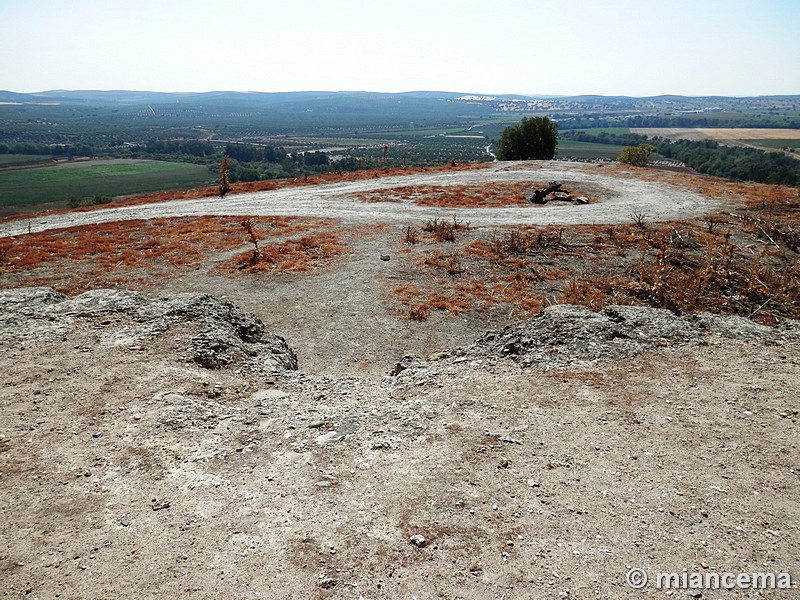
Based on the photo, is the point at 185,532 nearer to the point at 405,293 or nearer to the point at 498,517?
the point at 498,517

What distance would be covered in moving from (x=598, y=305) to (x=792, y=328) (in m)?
5.21

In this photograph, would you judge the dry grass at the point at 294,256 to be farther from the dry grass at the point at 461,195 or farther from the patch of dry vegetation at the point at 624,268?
the dry grass at the point at 461,195

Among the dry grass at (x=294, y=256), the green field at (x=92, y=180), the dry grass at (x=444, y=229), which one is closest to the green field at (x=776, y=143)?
the dry grass at (x=444, y=229)

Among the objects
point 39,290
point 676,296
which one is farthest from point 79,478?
point 676,296

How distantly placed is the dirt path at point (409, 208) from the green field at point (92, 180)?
62.9m

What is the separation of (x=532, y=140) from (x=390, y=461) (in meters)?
60.2

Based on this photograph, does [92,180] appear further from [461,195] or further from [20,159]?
[461,195]

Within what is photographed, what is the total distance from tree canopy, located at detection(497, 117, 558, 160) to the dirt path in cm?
1626

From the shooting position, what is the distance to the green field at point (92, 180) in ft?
324

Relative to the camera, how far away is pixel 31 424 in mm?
9586

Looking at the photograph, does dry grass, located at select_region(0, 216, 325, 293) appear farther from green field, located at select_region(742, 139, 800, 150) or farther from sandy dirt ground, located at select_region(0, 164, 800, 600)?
green field, located at select_region(742, 139, 800, 150)

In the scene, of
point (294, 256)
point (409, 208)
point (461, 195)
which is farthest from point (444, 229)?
point (461, 195)

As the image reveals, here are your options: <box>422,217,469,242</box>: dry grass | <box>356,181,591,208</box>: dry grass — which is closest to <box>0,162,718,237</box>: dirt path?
<box>356,181,591,208</box>: dry grass

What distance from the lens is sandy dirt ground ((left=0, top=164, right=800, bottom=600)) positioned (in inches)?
252
